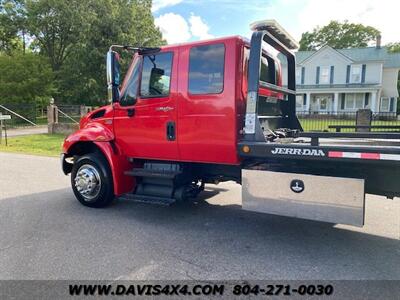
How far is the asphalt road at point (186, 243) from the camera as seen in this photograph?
348 cm

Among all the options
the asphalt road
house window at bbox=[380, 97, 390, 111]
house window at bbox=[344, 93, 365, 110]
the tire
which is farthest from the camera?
house window at bbox=[380, 97, 390, 111]

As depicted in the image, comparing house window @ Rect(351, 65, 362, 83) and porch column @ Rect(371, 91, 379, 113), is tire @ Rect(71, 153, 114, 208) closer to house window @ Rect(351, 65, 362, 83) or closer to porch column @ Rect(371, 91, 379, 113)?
porch column @ Rect(371, 91, 379, 113)

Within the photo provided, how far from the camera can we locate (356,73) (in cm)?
3369

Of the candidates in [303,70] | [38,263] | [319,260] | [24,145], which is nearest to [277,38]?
[319,260]

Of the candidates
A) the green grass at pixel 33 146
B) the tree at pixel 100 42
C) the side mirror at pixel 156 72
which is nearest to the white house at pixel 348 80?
the tree at pixel 100 42

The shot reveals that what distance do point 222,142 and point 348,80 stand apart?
112ft

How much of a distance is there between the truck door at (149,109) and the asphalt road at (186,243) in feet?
3.66

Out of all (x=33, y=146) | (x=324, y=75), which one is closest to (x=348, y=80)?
(x=324, y=75)

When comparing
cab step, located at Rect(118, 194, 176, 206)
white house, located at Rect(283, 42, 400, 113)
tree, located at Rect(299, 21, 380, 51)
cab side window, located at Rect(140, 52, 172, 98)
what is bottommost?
cab step, located at Rect(118, 194, 176, 206)

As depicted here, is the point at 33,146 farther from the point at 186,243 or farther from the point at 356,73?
the point at 356,73

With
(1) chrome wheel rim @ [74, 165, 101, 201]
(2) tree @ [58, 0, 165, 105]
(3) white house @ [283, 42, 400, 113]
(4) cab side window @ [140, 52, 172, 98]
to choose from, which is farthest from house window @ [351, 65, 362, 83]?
(1) chrome wheel rim @ [74, 165, 101, 201]

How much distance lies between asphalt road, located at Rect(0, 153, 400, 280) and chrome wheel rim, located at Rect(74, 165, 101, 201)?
28 cm

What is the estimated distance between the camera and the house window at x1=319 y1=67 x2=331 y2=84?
34.8 metres

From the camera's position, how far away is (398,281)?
3.29 meters
